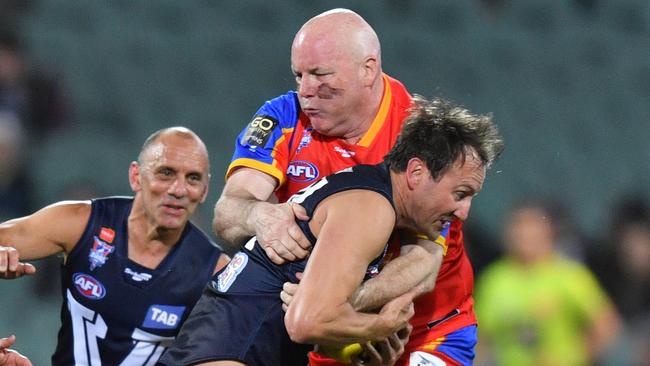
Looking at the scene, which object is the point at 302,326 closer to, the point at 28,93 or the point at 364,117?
the point at 364,117

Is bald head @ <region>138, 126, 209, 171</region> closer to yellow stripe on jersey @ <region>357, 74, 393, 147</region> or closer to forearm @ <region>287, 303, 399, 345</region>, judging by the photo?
yellow stripe on jersey @ <region>357, 74, 393, 147</region>

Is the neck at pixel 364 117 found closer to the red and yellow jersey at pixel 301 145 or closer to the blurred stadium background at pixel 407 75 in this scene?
the red and yellow jersey at pixel 301 145

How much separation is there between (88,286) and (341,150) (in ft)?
4.30

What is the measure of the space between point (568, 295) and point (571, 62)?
3.59 m

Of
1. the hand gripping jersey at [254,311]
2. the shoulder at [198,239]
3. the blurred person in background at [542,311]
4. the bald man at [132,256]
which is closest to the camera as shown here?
the hand gripping jersey at [254,311]

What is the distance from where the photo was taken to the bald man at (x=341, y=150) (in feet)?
13.5

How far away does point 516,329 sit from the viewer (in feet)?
23.6

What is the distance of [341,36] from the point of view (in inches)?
165

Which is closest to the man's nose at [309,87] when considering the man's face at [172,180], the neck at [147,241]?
the man's face at [172,180]

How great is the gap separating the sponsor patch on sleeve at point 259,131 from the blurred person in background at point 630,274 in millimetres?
4319

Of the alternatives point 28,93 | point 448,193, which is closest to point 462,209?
point 448,193

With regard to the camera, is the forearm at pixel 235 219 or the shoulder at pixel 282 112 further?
the shoulder at pixel 282 112

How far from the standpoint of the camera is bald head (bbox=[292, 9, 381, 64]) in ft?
13.7

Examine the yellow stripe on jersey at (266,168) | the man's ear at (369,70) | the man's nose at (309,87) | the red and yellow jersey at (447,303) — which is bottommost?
the red and yellow jersey at (447,303)
